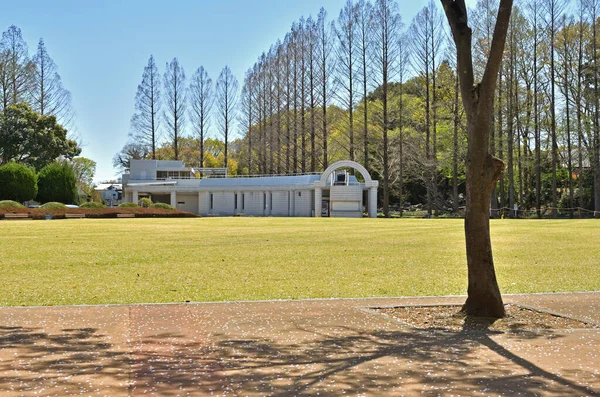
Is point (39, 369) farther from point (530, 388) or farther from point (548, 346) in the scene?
point (548, 346)

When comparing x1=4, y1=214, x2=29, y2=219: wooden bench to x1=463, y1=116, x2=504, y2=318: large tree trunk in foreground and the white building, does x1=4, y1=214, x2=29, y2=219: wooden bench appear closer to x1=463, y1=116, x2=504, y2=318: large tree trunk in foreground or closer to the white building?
the white building

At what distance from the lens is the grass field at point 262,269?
30.9 feet

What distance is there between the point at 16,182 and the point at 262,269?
151ft

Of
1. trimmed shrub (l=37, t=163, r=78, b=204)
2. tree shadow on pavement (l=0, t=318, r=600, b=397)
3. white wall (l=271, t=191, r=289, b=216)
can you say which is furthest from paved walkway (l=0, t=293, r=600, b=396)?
trimmed shrub (l=37, t=163, r=78, b=204)

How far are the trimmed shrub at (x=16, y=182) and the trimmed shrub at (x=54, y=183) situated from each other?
2.08 meters

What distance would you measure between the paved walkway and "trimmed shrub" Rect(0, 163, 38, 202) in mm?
48830

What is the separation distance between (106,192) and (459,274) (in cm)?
6815

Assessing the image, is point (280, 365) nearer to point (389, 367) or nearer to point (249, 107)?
point (389, 367)

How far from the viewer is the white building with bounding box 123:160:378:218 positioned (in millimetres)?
53469

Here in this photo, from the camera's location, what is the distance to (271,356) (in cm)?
529

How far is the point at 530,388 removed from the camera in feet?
14.2

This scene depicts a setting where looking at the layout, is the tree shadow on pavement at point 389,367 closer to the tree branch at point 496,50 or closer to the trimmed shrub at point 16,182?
the tree branch at point 496,50

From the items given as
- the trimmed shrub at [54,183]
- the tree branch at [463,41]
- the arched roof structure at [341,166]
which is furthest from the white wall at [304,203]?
the tree branch at [463,41]

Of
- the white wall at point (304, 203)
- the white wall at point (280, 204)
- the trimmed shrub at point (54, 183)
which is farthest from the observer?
the white wall at point (280, 204)
